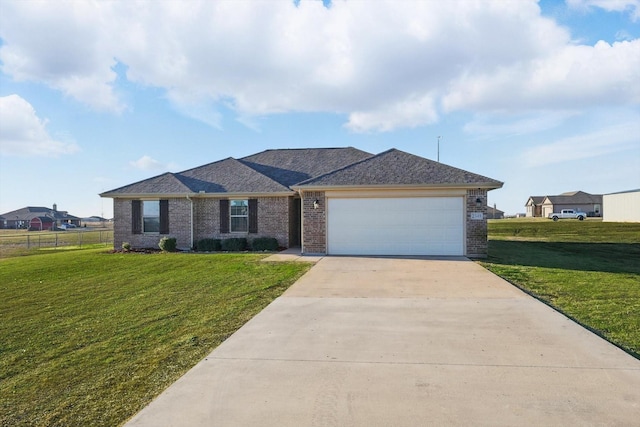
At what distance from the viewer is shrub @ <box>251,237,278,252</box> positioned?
17891 mm

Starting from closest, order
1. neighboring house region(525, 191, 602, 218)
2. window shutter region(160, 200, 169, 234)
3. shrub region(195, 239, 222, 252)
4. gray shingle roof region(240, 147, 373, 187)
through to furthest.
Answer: shrub region(195, 239, 222, 252) < window shutter region(160, 200, 169, 234) < gray shingle roof region(240, 147, 373, 187) < neighboring house region(525, 191, 602, 218)

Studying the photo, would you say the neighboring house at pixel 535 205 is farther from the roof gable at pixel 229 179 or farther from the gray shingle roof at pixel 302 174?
the roof gable at pixel 229 179

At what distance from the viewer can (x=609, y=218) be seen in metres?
47.3

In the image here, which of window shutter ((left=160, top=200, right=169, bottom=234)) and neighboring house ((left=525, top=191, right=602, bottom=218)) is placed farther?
neighboring house ((left=525, top=191, right=602, bottom=218))

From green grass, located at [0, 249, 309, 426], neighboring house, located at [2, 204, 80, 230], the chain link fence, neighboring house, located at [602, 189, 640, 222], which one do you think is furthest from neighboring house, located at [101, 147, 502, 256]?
neighboring house, located at [2, 204, 80, 230]

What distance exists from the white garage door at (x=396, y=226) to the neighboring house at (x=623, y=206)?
38.2m

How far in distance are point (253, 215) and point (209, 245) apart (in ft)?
7.73

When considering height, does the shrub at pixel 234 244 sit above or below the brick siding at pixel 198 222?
below

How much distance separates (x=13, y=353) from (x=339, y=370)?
4.44 metres

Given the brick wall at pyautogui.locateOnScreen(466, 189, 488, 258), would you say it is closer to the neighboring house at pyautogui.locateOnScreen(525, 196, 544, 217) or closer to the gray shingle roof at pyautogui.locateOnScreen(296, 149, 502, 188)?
the gray shingle roof at pyautogui.locateOnScreen(296, 149, 502, 188)

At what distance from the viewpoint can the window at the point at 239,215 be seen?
61.8 feet

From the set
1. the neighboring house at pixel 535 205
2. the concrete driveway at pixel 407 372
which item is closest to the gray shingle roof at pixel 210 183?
the concrete driveway at pixel 407 372

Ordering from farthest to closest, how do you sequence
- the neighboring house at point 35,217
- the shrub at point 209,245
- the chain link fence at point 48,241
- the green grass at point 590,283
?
the neighboring house at point 35,217 → the chain link fence at point 48,241 → the shrub at point 209,245 → the green grass at point 590,283

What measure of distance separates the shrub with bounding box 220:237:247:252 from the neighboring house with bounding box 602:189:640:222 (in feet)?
140
